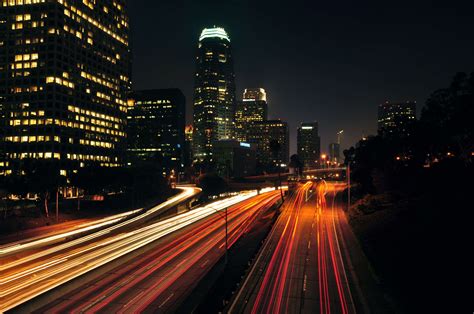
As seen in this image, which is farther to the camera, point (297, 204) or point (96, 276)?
point (297, 204)

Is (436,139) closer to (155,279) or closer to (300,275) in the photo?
(300,275)

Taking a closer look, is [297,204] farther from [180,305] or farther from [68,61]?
[68,61]

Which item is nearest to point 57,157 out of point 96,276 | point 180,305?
point 96,276

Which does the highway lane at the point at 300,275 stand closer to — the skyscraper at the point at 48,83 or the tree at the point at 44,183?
the tree at the point at 44,183

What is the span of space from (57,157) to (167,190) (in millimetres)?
43497

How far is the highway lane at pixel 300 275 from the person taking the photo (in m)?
28.8

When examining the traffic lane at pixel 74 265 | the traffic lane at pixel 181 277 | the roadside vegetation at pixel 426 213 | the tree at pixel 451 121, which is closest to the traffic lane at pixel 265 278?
the traffic lane at pixel 181 277

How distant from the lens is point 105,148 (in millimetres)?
155375

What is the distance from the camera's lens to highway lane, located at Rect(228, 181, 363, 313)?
28.8 m

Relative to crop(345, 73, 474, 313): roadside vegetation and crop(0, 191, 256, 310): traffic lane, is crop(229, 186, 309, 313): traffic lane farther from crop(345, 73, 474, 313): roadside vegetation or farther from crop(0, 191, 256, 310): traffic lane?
crop(0, 191, 256, 310): traffic lane

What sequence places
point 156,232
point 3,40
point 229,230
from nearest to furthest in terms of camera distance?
1. point 156,232
2. point 229,230
3. point 3,40

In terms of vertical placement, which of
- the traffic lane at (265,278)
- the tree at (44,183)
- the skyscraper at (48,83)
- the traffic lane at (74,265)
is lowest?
the traffic lane at (265,278)

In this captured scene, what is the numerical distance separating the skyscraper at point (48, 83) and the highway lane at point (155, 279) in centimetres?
9725

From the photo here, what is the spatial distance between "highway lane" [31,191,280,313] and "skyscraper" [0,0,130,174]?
97248 mm
